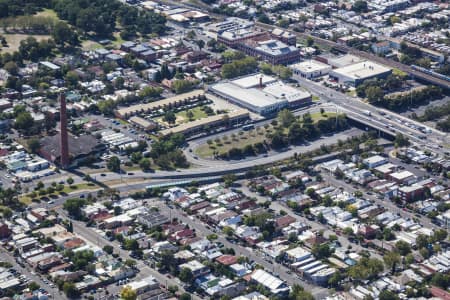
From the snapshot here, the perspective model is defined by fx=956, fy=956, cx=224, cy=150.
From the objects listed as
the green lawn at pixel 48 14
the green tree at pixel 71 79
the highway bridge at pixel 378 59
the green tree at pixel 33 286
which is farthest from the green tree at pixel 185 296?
the green lawn at pixel 48 14

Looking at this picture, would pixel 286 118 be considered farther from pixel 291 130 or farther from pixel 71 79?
pixel 71 79

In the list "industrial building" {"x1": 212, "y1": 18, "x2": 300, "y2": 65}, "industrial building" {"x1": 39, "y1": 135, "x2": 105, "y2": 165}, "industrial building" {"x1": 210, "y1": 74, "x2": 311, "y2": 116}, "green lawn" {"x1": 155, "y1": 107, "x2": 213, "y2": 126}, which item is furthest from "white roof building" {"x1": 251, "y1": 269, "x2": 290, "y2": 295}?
"industrial building" {"x1": 212, "y1": 18, "x2": 300, "y2": 65}

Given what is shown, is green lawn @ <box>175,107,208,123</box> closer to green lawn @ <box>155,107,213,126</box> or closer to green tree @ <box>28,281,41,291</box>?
green lawn @ <box>155,107,213,126</box>

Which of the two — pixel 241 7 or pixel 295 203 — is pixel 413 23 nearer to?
pixel 241 7

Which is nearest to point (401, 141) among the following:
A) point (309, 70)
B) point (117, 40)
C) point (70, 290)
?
point (309, 70)

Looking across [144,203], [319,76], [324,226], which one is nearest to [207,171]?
[144,203]

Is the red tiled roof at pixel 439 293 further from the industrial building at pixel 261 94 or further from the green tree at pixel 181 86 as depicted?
the green tree at pixel 181 86
